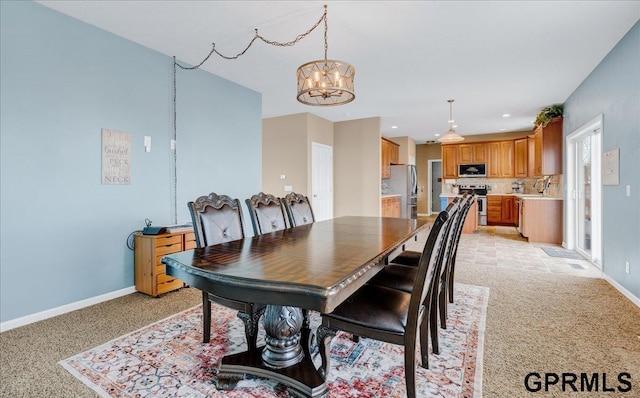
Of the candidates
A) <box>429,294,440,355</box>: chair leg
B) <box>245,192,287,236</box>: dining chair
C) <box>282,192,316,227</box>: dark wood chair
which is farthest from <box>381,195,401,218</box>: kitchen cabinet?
<box>429,294,440,355</box>: chair leg

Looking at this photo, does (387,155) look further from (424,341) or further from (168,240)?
(424,341)

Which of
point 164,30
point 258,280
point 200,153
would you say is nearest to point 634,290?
point 258,280

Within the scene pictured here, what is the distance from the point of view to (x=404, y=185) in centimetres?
899

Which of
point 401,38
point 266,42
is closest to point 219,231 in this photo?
point 266,42

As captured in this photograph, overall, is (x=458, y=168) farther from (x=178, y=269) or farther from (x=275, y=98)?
(x=178, y=269)

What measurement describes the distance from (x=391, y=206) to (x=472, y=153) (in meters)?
3.09

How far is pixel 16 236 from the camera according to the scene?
256cm

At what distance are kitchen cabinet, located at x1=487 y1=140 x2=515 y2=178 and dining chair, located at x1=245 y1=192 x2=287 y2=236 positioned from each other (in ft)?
24.9

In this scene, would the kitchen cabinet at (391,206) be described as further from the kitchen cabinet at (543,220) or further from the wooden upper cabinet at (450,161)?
the kitchen cabinet at (543,220)

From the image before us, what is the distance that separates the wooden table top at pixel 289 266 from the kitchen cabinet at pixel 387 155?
5.29m

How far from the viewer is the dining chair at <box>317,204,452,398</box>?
4.91 ft

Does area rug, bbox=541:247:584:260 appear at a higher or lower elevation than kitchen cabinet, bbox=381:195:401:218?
lower

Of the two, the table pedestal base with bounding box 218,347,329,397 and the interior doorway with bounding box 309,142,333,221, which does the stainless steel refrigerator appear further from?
the table pedestal base with bounding box 218,347,329,397

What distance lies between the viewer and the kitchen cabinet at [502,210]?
8117mm
